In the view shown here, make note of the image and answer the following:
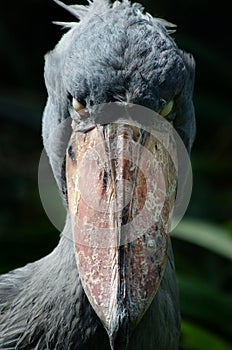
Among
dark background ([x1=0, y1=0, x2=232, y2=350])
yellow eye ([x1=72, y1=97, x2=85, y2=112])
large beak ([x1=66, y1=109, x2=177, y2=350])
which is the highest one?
yellow eye ([x1=72, y1=97, x2=85, y2=112])

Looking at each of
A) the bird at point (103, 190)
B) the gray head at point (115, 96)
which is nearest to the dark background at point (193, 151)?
the bird at point (103, 190)

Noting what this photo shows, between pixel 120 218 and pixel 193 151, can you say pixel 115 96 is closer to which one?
pixel 120 218

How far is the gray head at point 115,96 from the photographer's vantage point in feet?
7.18

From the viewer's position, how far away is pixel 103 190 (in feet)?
7.43

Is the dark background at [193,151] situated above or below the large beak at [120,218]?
below

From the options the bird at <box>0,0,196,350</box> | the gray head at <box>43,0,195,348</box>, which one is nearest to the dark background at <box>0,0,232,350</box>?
the bird at <box>0,0,196,350</box>

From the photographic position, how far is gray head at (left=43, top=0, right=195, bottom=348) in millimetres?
2189

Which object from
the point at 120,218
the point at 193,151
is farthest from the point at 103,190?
the point at 193,151

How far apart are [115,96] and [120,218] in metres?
0.31

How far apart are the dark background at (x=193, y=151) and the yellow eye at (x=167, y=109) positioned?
1.40m

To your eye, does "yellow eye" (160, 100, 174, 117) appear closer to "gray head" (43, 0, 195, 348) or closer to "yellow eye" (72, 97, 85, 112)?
"gray head" (43, 0, 195, 348)

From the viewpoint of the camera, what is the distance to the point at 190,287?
12.7 ft

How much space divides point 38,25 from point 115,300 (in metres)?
5.07

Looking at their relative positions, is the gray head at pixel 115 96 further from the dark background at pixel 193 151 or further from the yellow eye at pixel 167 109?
the dark background at pixel 193 151
